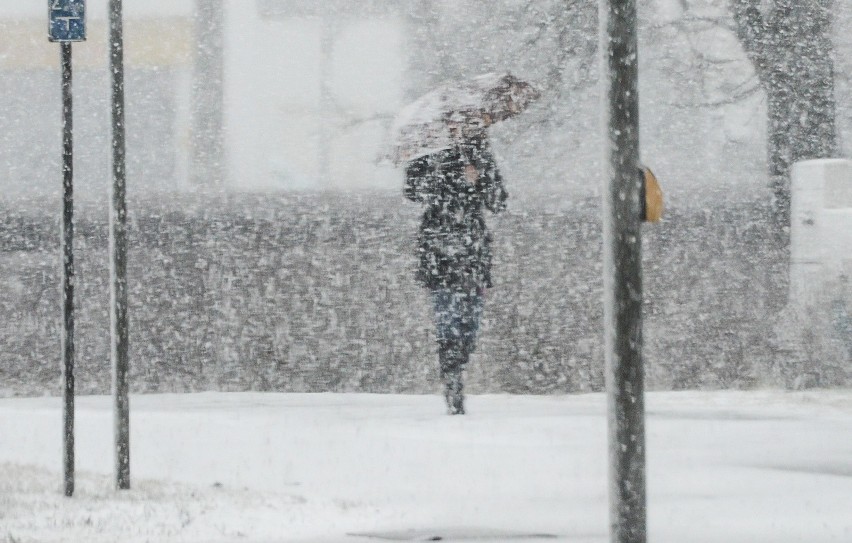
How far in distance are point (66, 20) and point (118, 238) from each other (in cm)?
95

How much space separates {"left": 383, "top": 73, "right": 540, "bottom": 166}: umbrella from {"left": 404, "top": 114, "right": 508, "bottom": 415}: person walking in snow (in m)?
0.05

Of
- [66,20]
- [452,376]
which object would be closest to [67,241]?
[66,20]

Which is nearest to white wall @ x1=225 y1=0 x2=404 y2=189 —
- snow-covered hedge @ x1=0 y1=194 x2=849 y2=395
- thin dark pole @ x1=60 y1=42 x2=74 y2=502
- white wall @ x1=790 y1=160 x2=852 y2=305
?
snow-covered hedge @ x1=0 y1=194 x2=849 y2=395

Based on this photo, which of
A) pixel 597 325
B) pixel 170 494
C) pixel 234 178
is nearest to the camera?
pixel 170 494

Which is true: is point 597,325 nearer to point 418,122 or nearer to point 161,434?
point 418,122

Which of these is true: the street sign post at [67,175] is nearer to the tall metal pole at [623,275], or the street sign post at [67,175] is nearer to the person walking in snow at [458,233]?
the person walking in snow at [458,233]

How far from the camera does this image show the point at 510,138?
1421cm

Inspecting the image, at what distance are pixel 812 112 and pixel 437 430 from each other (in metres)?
5.97

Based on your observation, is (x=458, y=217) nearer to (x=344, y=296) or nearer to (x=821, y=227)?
(x=821, y=227)

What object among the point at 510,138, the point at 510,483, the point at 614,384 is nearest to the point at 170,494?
the point at 510,483

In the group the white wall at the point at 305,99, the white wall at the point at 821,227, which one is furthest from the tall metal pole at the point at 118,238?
the white wall at the point at 305,99

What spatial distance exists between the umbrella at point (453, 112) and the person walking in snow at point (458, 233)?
5 centimetres

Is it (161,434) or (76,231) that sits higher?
(76,231)

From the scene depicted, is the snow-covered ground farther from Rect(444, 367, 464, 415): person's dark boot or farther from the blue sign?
the blue sign
